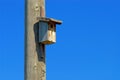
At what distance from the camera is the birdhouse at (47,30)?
21.3 feet

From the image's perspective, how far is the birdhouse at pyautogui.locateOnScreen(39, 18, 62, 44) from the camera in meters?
6.50

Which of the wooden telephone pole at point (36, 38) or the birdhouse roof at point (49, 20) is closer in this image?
the wooden telephone pole at point (36, 38)

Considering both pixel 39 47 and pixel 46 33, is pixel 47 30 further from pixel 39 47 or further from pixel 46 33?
pixel 39 47

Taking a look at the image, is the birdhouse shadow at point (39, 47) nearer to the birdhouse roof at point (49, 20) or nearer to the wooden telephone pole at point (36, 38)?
the wooden telephone pole at point (36, 38)

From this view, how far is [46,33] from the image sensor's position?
6668 mm

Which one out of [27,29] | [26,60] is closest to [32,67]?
[26,60]

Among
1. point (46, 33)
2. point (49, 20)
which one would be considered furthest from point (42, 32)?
point (49, 20)

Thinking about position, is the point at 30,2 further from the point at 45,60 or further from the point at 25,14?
the point at 45,60

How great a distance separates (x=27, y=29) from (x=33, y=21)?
158mm

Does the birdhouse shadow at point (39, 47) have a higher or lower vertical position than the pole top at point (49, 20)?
lower

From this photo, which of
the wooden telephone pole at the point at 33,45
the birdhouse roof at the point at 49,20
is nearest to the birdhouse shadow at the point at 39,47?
the wooden telephone pole at the point at 33,45

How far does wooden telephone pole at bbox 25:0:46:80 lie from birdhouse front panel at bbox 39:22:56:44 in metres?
0.07

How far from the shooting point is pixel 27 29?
6.46 metres

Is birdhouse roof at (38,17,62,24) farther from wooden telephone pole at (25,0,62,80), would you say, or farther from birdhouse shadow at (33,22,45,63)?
birdhouse shadow at (33,22,45,63)
